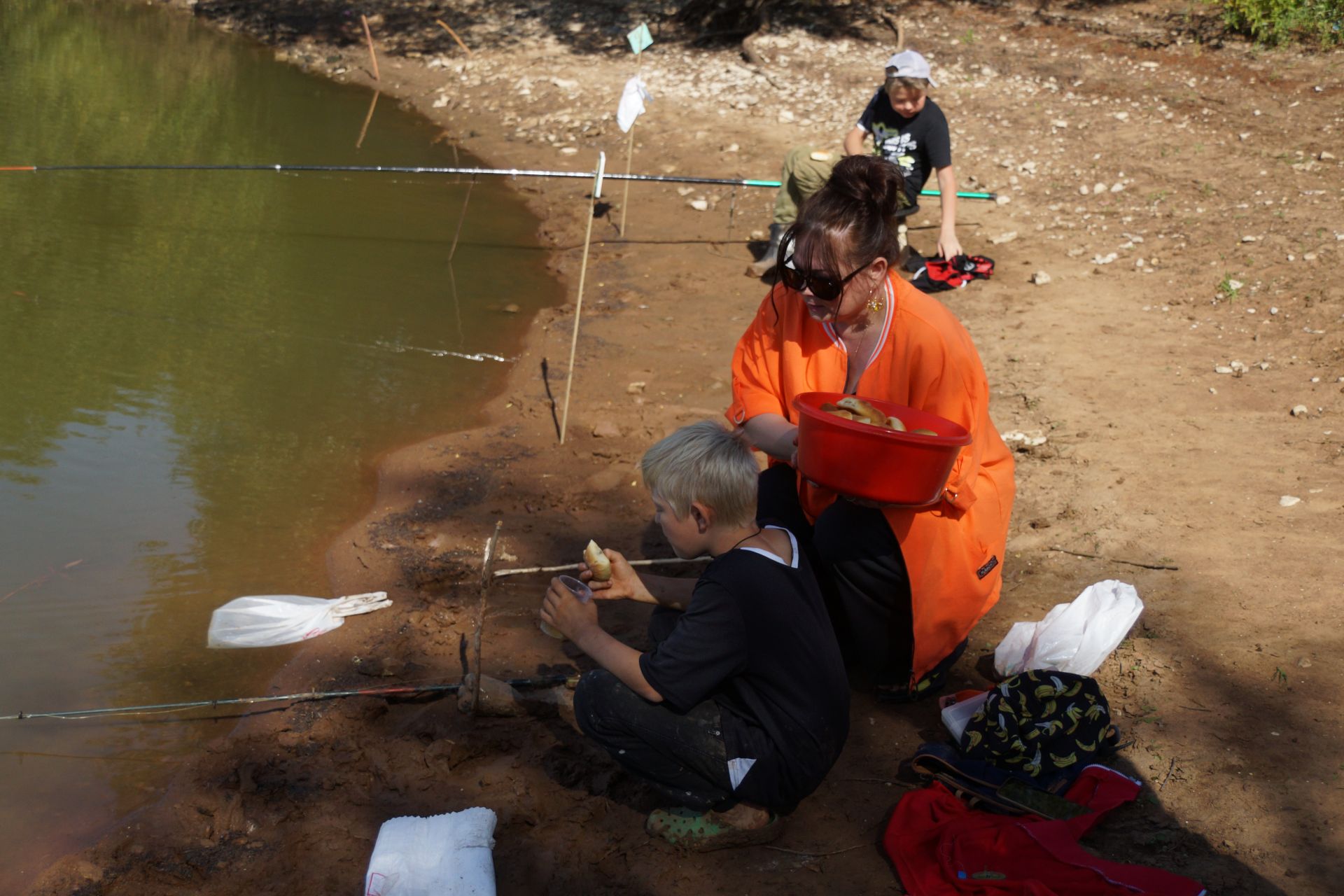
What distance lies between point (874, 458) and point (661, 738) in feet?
2.90

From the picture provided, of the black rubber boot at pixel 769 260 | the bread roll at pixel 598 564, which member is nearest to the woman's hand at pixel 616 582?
the bread roll at pixel 598 564

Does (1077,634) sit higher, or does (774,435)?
(774,435)

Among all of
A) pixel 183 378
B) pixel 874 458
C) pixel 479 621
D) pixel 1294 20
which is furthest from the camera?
pixel 1294 20

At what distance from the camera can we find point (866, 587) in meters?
3.28

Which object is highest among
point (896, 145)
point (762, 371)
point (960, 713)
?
point (896, 145)

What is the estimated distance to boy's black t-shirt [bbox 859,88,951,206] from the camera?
680 centimetres

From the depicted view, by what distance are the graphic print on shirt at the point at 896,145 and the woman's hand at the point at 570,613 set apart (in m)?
4.88

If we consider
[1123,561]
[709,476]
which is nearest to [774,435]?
[709,476]

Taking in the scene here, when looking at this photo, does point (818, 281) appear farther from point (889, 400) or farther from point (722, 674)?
point (722, 674)

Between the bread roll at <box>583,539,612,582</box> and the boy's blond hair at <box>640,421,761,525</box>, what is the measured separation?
37 cm

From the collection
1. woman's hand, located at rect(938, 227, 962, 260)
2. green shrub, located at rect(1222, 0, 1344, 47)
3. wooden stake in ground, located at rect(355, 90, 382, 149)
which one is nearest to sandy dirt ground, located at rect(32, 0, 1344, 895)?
green shrub, located at rect(1222, 0, 1344, 47)

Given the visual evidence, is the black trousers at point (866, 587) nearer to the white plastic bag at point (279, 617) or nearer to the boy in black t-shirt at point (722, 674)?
the boy in black t-shirt at point (722, 674)

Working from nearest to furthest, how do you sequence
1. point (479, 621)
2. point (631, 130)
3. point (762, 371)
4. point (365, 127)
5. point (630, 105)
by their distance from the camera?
1. point (479, 621)
2. point (762, 371)
3. point (630, 105)
4. point (631, 130)
5. point (365, 127)

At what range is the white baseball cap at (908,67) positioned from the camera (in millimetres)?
6520
